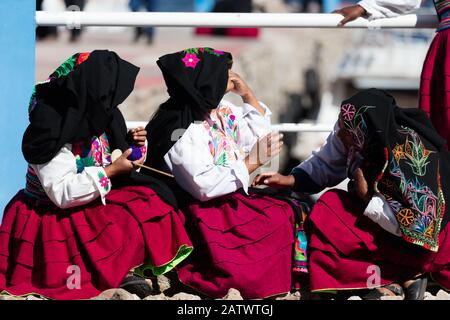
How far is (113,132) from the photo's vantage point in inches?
145

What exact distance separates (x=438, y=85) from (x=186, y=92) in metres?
1.08

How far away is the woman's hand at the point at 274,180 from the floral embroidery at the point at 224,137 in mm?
117

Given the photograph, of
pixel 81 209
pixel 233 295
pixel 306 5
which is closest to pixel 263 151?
pixel 233 295

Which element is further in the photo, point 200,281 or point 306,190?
point 306,190

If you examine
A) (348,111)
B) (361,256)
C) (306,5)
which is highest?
(348,111)

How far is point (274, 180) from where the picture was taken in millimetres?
3879

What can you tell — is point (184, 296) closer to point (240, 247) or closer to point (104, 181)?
point (240, 247)

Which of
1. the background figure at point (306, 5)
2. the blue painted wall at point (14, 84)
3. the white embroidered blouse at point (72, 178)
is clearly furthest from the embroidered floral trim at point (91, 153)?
the background figure at point (306, 5)

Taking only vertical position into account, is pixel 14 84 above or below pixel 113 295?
above
